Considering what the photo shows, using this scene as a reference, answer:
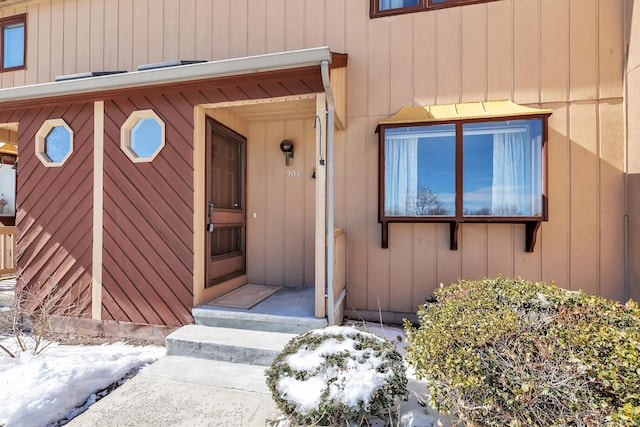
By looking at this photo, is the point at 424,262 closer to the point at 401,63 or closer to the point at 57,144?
the point at 401,63

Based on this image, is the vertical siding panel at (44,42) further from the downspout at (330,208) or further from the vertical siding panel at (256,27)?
the downspout at (330,208)

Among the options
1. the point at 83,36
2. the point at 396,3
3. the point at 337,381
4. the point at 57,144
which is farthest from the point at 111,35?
the point at 337,381

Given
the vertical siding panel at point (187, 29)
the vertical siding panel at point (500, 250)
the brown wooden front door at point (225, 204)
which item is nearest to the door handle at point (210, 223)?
the brown wooden front door at point (225, 204)

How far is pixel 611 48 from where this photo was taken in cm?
327

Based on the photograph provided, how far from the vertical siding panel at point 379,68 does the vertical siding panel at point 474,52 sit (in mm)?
880

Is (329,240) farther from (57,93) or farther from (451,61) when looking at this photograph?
(57,93)

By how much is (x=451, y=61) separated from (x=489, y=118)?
35.0 inches

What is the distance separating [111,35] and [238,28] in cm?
217

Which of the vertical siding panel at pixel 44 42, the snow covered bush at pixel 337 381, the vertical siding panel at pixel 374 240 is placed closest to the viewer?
the snow covered bush at pixel 337 381

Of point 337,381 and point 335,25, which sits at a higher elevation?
point 335,25

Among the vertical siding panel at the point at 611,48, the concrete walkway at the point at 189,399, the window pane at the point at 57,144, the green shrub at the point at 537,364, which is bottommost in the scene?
the concrete walkway at the point at 189,399

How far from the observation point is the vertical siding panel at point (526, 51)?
343cm

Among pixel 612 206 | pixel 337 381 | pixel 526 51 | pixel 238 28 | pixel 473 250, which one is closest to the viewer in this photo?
pixel 337 381

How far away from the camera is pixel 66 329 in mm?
3461
